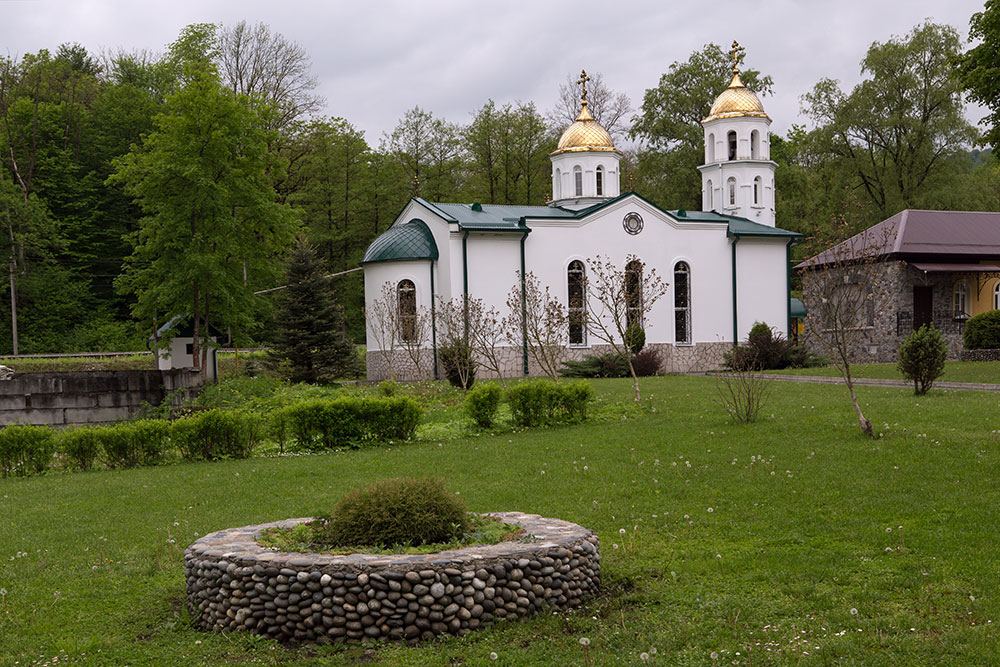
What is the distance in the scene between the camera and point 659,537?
7.72 metres

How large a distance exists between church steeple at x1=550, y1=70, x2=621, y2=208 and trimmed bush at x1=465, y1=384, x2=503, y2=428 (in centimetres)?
1767

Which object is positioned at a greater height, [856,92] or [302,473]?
[856,92]

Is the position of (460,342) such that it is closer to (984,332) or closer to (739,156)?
(984,332)

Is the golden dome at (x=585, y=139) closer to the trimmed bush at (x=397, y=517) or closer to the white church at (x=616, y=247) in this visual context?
the white church at (x=616, y=247)

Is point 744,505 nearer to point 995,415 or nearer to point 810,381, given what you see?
point 995,415

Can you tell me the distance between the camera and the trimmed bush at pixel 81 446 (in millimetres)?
13508

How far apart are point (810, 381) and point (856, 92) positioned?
88.1ft

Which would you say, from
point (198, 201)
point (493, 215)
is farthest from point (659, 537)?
point (493, 215)

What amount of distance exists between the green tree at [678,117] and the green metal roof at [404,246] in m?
19.9

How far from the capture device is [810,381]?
21.2 m

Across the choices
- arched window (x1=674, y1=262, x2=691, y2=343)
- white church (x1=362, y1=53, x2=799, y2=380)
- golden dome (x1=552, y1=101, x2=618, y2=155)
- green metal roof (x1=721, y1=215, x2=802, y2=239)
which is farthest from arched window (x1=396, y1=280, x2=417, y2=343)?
green metal roof (x1=721, y1=215, x2=802, y2=239)

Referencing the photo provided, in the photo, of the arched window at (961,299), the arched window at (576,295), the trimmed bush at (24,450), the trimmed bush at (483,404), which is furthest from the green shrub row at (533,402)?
the arched window at (961,299)

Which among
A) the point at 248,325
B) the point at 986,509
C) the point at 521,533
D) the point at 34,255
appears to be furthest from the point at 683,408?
the point at 34,255

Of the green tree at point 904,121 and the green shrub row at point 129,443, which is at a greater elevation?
the green tree at point 904,121
